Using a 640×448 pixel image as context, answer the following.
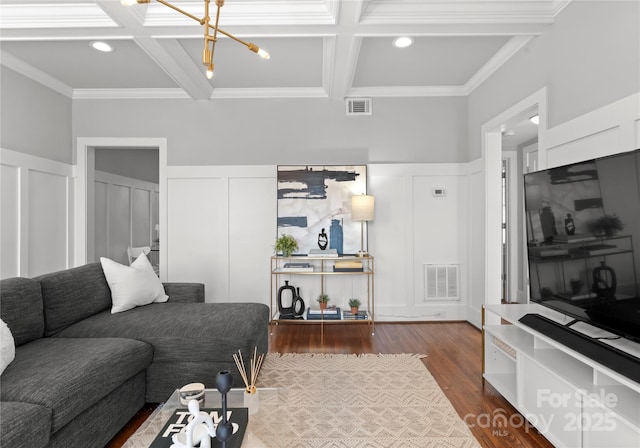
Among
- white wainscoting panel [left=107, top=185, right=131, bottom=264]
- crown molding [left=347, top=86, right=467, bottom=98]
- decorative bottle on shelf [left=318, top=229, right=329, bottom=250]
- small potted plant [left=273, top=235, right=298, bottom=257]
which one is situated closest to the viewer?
small potted plant [left=273, top=235, right=298, bottom=257]

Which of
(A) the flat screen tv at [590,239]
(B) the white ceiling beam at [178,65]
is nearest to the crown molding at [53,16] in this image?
(B) the white ceiling beam at [178,65]

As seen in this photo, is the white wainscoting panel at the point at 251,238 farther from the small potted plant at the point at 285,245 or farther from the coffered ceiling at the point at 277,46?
the coffered ceiling at the point at 277,46

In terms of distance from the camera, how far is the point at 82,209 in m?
4.46

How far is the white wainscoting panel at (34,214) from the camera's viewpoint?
3.53 metres

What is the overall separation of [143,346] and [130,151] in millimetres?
5188

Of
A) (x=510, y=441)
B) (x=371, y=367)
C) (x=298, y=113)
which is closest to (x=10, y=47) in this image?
(x=298, y=113)

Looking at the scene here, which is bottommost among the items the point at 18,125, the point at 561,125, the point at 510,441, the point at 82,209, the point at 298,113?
the point at 510,441

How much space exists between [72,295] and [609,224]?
3.28m

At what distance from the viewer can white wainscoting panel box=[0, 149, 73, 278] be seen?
3.53m

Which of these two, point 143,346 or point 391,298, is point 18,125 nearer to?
point 143,346

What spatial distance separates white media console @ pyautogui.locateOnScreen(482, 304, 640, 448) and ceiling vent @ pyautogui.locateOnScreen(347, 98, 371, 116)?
2807mm

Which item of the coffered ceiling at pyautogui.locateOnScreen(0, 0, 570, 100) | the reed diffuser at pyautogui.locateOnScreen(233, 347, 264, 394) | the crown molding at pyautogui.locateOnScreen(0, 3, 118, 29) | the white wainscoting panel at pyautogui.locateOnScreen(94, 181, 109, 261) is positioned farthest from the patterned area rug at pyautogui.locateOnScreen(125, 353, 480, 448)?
the white wainscoting panel at pyautogui.locateOnScreen(94, 181, 109, 261)

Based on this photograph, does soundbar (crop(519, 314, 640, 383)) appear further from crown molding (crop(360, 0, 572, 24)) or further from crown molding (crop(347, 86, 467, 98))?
crown molding (crop(347, 86, 467, 98))

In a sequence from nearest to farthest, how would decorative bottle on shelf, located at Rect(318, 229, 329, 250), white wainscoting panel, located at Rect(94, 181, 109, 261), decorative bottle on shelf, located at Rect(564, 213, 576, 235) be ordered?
decorative bottle on shelf, located at Rect(564, 213, 576, 235) → decorative bottle on shelf, located at Rect(318, 229, 329, 250) → white wainscoting panel, located at Rect(94, 181, 109, 261)
